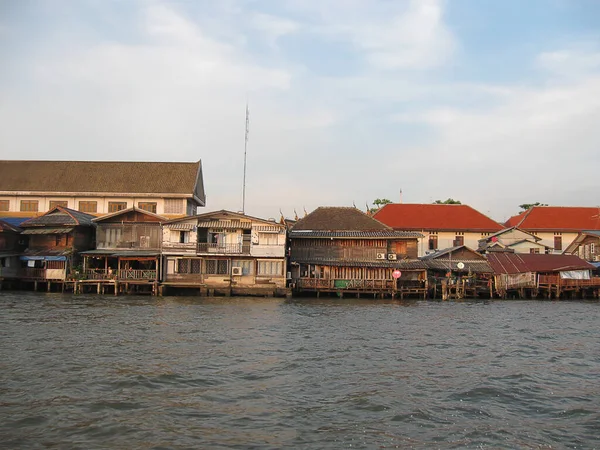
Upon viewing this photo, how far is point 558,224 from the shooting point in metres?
50.0

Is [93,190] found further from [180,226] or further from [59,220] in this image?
[180,226]

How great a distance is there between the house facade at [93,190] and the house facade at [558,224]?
106ft

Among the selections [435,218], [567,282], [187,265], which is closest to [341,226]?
[187,265]

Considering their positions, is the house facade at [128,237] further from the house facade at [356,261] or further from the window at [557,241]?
the window at [557,241]

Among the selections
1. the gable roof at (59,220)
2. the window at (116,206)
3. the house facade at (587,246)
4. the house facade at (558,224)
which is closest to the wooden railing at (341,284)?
the gable roof at (59,220)

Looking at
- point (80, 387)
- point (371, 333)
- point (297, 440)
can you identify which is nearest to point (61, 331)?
point (80, 387)

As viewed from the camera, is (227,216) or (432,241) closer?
(227,216)

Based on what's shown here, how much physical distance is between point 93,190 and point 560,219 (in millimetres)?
44184

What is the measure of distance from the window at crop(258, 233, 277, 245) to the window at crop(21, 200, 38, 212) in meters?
21.3

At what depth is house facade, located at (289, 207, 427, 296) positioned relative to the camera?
113 ft

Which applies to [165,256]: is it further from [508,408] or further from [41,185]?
[508,408]

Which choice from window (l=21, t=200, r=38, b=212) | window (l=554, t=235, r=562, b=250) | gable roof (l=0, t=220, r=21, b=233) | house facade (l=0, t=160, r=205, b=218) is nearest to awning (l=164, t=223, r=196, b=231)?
house facade (l=0, t=160, r=205, b=218)

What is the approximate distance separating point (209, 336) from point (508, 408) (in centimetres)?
1086

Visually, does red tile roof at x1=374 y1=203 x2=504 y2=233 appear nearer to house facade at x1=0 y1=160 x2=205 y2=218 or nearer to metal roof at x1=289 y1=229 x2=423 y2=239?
metal roof at x1=289 y1=229 x2=423 y2=239
